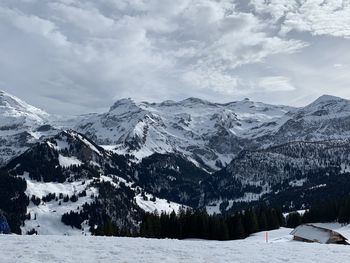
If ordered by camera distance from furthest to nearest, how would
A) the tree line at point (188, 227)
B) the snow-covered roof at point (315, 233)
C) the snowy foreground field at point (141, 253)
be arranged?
the tree line at point (188, 227), the snow-covered roof at point (315, 233), the snowy foreground field at point (141, 253)

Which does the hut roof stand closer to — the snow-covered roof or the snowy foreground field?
the snow-covered roof

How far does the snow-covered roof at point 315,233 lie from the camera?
8496 centimetres

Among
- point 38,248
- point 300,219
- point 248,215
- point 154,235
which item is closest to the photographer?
point 38,248

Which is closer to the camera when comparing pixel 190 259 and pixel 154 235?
pixel 190 259

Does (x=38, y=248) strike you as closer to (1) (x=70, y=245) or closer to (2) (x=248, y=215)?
(1) (x=70, y=245)

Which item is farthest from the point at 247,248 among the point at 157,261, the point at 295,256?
the point at 157,261

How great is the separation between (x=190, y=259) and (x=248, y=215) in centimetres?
12144

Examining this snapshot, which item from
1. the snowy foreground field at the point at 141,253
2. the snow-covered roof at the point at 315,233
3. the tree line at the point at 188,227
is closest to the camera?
the snowy foreground field at the point at 141,253

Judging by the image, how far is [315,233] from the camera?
293 ft

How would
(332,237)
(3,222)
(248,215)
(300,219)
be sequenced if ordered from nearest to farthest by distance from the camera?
1. (3,222)
2. (332,237)
3. (248,215)
4. (300,219)

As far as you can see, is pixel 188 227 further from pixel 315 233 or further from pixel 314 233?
pixel 315 233

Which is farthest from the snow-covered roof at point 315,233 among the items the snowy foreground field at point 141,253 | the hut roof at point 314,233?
the snowy foreground field at point 141,253

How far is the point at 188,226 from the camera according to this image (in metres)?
132

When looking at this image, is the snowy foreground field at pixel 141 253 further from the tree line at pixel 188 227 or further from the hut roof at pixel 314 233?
the tree line at pixel 188 227
